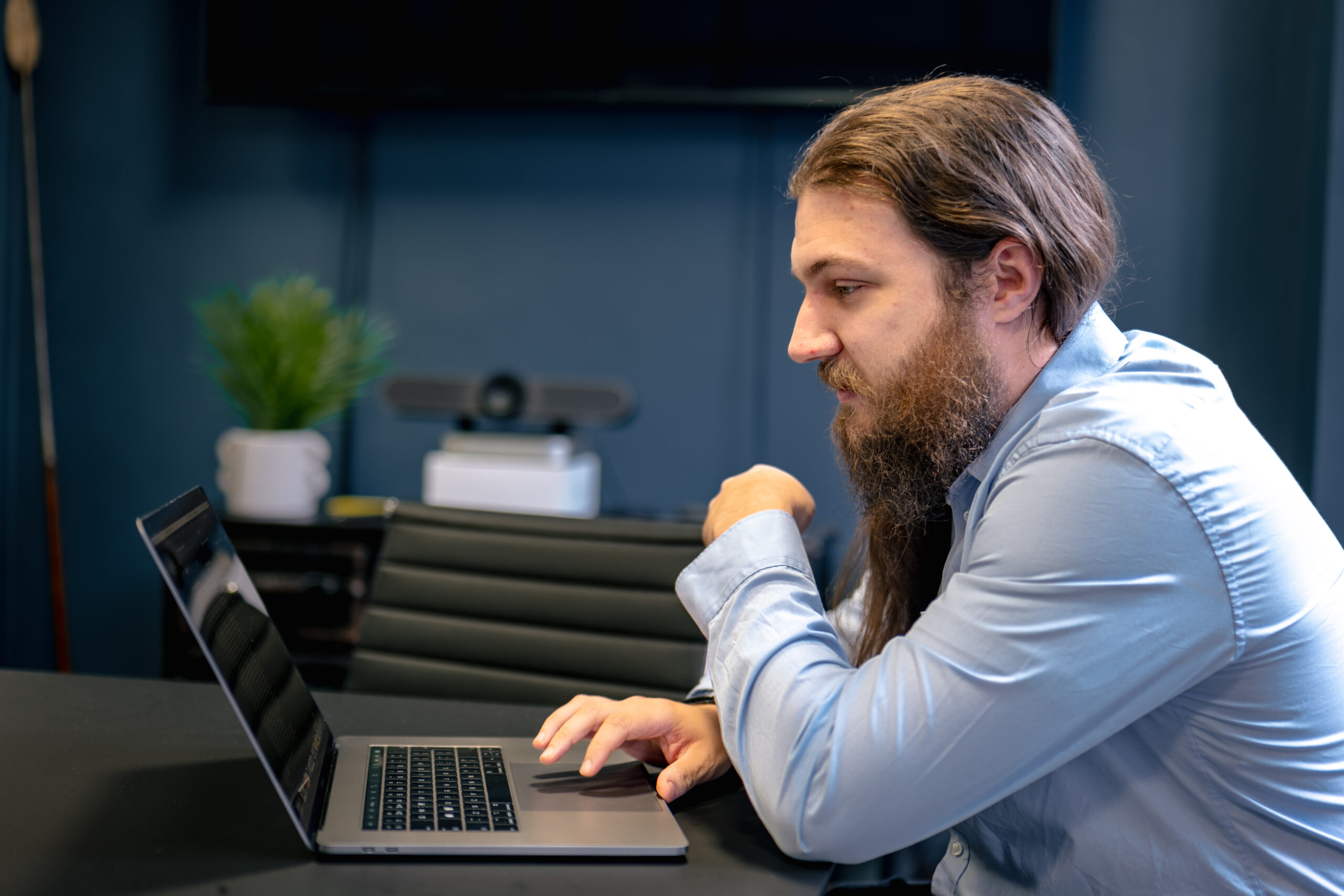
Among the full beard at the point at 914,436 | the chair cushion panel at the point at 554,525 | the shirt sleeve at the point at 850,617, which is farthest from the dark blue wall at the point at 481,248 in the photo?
the full beard at the point at 914,436

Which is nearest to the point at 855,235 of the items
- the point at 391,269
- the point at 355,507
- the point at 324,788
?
the point at 324,788

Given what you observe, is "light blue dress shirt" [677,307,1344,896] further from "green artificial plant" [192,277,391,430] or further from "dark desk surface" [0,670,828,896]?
"green artificial plant" [192,277,391,430]

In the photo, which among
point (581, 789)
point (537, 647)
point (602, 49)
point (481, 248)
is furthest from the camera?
point (481, 248)

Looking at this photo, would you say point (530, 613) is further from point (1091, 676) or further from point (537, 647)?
point (1091, 676)

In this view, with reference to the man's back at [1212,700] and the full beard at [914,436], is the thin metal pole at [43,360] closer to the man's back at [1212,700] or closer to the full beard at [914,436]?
the full beard at [914,436]

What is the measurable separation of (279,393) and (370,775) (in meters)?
1.91

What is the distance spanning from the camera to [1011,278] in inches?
37.3

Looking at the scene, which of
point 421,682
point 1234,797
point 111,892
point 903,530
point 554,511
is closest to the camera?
point 111,892

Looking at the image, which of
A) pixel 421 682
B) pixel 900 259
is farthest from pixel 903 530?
pixel 421 682

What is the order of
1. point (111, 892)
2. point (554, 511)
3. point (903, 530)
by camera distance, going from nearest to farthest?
1. point (111, 892)
2. point (903, 530)
3. point (554, 511)

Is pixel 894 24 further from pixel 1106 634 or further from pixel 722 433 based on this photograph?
pixel 1106 634

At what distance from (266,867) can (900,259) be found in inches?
26.0

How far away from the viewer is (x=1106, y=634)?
732 mm

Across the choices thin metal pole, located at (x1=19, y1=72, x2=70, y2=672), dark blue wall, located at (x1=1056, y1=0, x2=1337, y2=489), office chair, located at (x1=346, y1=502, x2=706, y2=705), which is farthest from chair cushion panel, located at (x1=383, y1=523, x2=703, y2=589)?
thin metal pole, located at (x1=19, y1=72, x2=70, y2=672)
